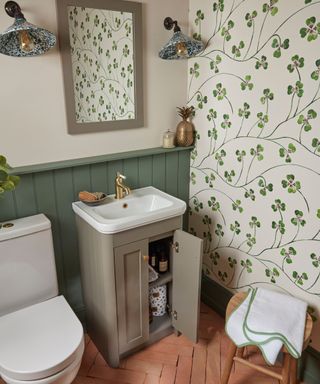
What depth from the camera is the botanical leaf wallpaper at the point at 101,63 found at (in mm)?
1699

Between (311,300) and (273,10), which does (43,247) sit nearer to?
(311,300)

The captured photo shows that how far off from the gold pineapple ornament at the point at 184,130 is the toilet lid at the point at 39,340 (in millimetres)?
1206

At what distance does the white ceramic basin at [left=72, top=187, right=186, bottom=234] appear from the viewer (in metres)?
1.58

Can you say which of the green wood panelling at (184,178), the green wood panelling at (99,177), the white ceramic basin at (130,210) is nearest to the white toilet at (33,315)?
the white ceramic basin at (130,210)

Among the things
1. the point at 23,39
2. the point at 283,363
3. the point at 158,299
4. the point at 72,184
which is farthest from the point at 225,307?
the point at 23,39

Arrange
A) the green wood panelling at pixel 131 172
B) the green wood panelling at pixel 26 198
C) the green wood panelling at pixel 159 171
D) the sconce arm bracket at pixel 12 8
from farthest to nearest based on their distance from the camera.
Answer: the green wood panelling at pixel 159 171 < the green wood panelling at pixel 131 172 < the green wood panelling at pixel 26 198 < the sconce arm bracket at pixel 12 8

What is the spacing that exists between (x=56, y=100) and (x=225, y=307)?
168 cm

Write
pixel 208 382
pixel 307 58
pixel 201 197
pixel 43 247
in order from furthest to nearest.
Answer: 1. pixel 201 197
2. pixel 208 382
3. pixel 43 247
4. pixel 307 58

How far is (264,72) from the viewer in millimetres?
1636

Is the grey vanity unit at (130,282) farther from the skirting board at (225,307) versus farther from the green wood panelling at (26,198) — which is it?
the skirting board at (225,307)

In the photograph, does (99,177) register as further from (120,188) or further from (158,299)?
(158,299)

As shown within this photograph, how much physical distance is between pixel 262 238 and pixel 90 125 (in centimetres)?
116

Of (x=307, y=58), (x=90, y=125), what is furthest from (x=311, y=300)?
(x=90, y=125)

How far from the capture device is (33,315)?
158 centimetres
